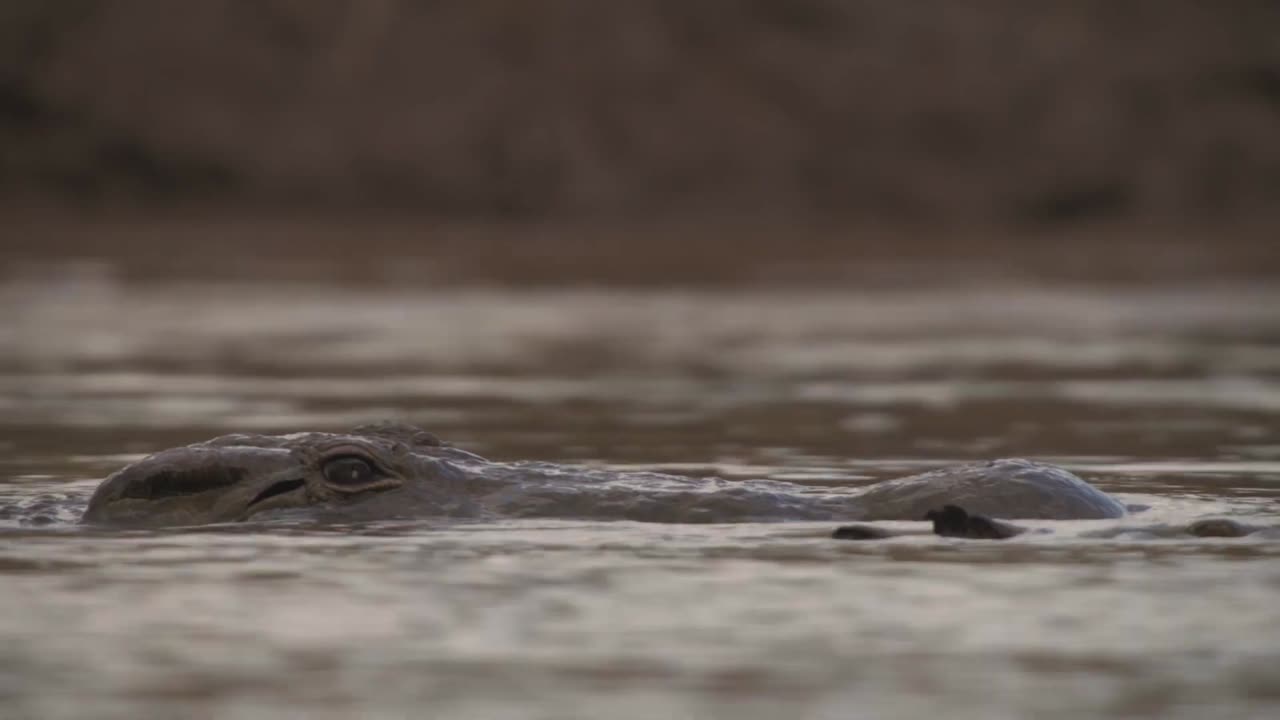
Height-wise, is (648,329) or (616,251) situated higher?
(616,251)

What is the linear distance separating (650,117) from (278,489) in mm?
56399

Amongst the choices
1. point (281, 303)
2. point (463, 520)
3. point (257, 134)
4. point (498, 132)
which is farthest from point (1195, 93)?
point (463, 520)

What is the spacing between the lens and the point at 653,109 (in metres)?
65.4

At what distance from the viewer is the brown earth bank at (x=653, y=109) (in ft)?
203

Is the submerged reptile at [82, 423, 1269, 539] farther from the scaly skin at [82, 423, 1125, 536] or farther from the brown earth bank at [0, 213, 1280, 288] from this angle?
the brown earth bank at [0, 213, 1280, 288]

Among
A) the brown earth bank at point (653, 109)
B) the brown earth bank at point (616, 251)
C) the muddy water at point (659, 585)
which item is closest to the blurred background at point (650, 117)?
the brown earth bank at point (653, 109)

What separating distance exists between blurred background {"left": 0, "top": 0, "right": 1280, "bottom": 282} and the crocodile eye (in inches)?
1874

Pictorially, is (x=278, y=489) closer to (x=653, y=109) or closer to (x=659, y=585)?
(x=659, y=585)

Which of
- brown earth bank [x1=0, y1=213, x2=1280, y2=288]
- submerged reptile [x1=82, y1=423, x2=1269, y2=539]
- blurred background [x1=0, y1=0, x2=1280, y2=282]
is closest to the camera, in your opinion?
submerged reptile [x1=82, y1=423, x2=1269, y2=539]

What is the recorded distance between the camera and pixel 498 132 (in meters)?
64.8

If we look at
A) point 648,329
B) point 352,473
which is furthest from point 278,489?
point 648,329

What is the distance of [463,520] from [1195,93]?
5931cm

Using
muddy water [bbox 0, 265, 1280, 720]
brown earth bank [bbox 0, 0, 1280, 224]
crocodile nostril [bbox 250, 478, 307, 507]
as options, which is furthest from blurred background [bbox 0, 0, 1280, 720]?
crocodile nostril [bbox 250, 478, 307, 507]

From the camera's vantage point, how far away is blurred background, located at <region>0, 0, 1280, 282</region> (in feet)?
201
